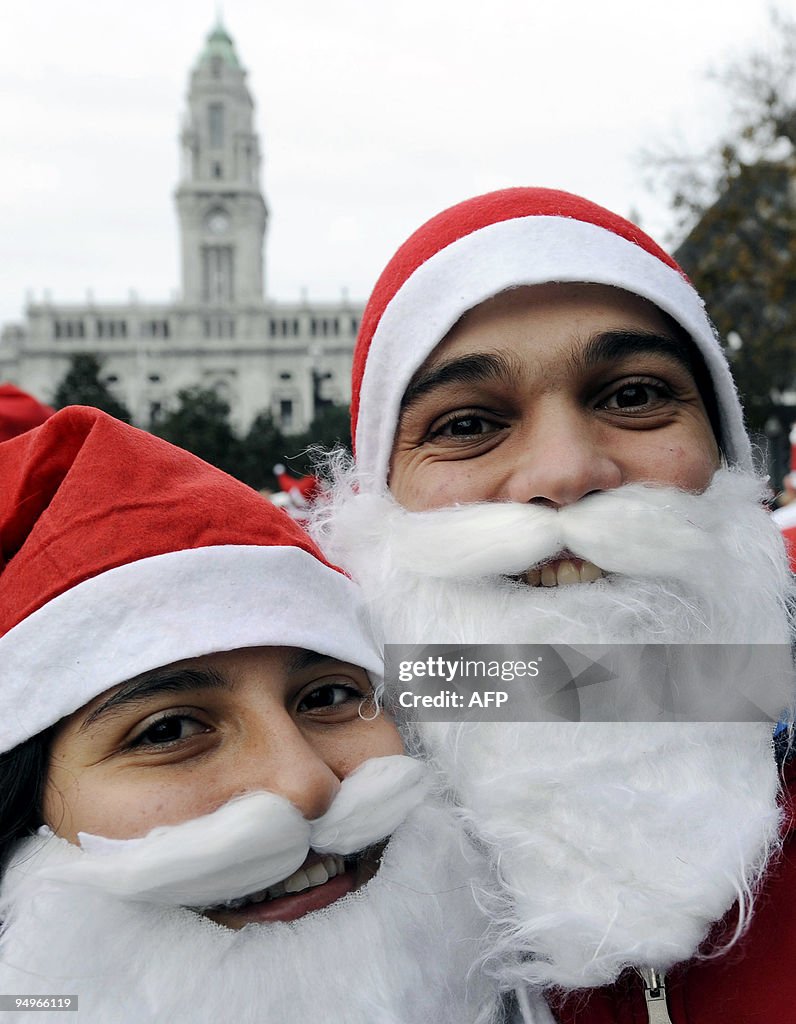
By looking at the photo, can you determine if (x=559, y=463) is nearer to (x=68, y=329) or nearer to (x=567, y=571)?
(x=567, y=571)

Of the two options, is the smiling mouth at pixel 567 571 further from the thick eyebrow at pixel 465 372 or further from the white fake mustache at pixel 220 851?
the white fake mustache at pixel 220 851

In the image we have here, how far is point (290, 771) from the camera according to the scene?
3.88ft

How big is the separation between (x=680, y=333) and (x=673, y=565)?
0.42m

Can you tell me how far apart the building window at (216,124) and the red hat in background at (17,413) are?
78.8m

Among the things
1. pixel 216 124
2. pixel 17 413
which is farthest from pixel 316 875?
pixel 216 124

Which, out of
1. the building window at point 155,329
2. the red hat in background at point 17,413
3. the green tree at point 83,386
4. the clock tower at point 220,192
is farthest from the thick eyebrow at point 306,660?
the building window at point 155,329

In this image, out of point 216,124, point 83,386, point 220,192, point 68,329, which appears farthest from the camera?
point 216,124

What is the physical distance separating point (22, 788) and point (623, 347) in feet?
3.39

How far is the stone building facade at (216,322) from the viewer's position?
7038 centimetres

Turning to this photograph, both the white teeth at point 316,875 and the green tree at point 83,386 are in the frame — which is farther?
the green tree at point 83,386

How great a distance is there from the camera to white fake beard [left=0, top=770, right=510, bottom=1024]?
1.12 metres

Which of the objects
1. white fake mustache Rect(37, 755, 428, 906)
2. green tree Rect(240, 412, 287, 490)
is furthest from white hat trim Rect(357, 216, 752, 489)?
green tree Rect(240, 412, 287, 490)

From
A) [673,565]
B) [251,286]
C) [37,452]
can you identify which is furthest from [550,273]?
[251,286]

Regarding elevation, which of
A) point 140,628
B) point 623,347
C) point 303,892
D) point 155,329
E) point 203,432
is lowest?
point 203,432
